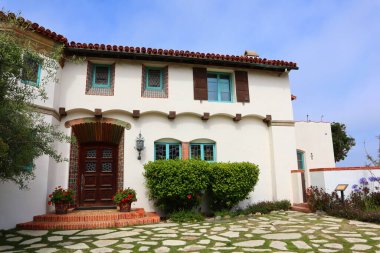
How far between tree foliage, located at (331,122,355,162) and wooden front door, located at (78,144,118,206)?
19.8 metres

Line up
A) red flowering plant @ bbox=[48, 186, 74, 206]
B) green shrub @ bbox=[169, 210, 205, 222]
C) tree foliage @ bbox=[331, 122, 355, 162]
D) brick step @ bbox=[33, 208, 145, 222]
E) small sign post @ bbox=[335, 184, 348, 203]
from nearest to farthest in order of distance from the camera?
1. brick step @ bbox=[33, 208, 145, 222]
2. red flowering plant @ bbox=[48, 186, 74, 206]
3. green shrub @ bbox=[169, 210, 205, 222]
4. small sign post @ bbox=[335, 184, 348, 203]
5. tree foliage @ bbox=[331, 122, 355, 162]

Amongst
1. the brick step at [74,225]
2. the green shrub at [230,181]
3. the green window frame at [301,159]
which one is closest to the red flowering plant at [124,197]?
the brick step at [74,225]

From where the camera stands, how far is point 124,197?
858 cm

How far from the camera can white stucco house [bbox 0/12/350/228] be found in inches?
376

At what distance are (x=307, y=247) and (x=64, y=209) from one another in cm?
659

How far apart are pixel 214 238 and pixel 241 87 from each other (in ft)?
21.2

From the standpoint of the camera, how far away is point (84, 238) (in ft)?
20.8

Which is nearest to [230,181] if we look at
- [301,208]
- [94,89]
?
[301,208]

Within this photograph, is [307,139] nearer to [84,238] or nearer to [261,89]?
[261,89]

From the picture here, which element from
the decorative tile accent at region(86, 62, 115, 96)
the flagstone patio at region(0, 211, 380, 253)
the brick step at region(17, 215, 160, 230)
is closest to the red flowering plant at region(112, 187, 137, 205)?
the brick step at region(17, 215, 160, 230)

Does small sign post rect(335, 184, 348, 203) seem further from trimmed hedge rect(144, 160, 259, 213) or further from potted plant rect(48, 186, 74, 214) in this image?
potted plant rect(48, 186, 74, 214)

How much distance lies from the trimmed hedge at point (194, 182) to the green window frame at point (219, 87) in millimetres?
2926

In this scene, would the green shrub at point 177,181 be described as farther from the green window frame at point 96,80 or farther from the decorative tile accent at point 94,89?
the green window frame at point 96,80

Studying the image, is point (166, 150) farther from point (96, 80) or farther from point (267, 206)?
point (267, 206)
